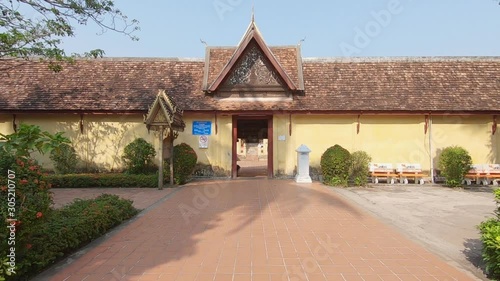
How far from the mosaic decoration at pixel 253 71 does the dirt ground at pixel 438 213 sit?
19.6 ft

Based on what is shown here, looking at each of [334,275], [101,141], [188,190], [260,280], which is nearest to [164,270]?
[260,280]

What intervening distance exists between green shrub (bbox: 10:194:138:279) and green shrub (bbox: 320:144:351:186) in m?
7.83

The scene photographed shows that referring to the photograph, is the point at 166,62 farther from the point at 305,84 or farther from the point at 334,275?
the point at 334,275

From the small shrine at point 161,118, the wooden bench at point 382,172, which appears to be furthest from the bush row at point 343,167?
the small shrine at point 161,118

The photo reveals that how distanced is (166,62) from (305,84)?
23.0 ft

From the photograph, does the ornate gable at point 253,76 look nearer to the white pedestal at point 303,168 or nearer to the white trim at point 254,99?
the white trim at point 254,99

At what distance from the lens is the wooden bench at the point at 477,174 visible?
1321 cm

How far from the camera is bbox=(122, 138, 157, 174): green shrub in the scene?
13.0m

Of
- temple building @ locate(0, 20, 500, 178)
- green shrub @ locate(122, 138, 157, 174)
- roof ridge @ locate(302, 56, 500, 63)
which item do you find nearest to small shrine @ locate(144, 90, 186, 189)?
green shrub @ locate(122, 138, 157, 174)

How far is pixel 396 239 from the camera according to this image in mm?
5883

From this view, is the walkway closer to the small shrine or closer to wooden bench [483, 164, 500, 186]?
the small shrine

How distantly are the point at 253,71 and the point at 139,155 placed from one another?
6175 mm

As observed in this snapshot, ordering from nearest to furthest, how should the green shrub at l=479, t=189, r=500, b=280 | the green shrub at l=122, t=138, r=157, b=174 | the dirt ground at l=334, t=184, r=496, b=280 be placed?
1. the green shrub at l=479, t=189, r=500, b=280
2. the dirt ground at l=334, t=184, r=496, b=280
3. the green shrub at l=122, t=138, r=157, b=174

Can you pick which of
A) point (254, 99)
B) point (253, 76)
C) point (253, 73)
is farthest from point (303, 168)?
point (253, 73)
